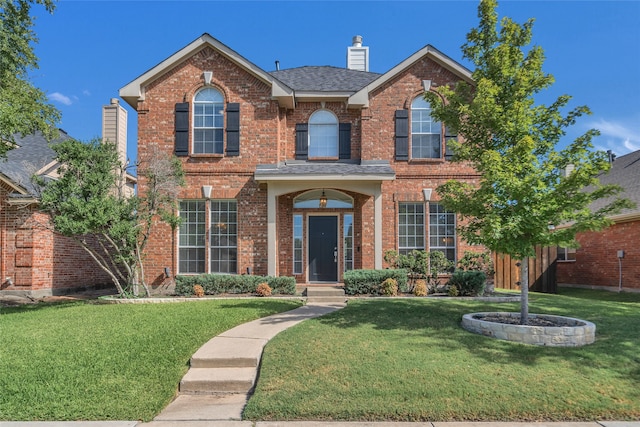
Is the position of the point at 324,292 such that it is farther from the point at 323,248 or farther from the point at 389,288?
the point at 323,248

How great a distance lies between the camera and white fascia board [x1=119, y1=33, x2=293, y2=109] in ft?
40.5

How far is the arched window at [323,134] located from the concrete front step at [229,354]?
26.3 feet

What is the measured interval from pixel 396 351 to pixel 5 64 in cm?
1140

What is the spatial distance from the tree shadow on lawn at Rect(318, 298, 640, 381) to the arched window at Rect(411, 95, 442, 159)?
5.08m

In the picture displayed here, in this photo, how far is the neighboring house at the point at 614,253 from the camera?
14.0 m

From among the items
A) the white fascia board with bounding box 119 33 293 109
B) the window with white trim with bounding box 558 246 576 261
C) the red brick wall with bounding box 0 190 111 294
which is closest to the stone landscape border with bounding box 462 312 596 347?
the white fascia board with bounding box 119 33 293 109

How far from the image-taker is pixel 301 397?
4.55 m

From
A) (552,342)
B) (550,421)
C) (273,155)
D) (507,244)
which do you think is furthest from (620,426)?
(273,155)

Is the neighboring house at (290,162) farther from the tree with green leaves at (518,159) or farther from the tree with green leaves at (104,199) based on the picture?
the tree with green leaves at (518,159)

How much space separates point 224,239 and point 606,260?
1417 cm

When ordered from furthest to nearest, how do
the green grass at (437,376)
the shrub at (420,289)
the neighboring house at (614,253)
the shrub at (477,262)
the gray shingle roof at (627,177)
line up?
the gray shingle roof at (627,177) → the neighboring house at (614,253) → the shrub at (477,262) → the shrub at (420,289) → the green grass at (437,376)

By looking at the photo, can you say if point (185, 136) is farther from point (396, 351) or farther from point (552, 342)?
point (552, 342)

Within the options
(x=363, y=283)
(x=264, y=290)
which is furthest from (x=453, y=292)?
(x=264, y=290)

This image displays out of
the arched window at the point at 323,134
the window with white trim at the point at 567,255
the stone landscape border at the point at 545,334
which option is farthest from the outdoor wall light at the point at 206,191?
the window with white trim at the point at 567,255
